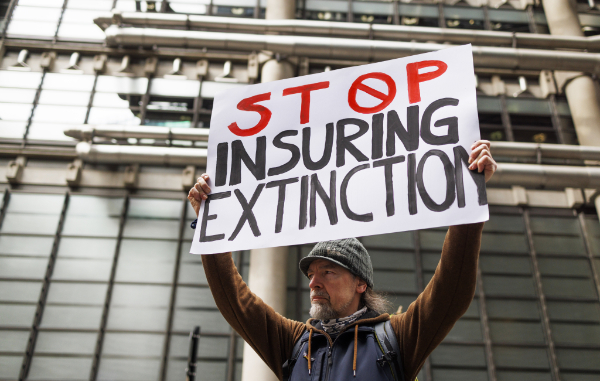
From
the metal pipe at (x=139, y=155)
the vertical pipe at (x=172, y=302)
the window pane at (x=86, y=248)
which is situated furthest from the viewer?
the metal pipe at (x=139, y=155)

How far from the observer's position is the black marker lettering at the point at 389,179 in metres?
2.39

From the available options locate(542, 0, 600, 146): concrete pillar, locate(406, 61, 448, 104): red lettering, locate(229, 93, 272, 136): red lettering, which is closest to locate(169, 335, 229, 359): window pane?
locate(229, 93, 272, 136): red lettering

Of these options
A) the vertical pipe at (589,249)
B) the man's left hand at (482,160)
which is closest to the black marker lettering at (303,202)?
the man's left hand at (482,160)

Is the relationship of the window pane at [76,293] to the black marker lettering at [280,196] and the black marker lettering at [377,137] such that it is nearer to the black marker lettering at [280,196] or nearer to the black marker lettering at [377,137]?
the black marker lettering at [280,196]

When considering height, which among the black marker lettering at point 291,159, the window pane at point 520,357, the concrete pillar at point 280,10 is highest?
the concrete pillar at point 280,10

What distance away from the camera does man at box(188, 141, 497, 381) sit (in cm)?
222

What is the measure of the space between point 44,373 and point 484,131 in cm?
1251

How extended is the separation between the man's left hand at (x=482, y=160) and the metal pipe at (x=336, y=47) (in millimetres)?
11093

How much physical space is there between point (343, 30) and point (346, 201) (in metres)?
12.2

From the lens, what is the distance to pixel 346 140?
9.05 ft

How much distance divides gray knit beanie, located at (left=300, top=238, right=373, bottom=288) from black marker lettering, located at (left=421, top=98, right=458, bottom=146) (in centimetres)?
71

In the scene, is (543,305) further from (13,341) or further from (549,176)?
(13,341)

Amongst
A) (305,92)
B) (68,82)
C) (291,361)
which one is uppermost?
(68,82)

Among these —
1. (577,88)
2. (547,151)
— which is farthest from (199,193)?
(577,88)
